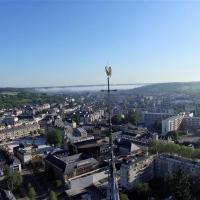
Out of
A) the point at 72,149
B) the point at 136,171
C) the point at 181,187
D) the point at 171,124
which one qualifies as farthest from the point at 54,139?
the point at 181,187

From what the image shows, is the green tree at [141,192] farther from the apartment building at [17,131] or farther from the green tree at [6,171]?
the apartment building at [17,131]

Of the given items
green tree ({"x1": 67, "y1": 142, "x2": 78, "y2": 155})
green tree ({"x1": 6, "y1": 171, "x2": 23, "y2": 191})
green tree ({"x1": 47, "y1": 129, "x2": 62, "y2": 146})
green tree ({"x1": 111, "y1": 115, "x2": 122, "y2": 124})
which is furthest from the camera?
green tree ({"x1": 111, "y1": 115, "x2": 122, "y2": 124})

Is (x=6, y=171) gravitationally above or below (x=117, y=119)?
below

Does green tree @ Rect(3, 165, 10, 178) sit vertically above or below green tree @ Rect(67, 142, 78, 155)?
below

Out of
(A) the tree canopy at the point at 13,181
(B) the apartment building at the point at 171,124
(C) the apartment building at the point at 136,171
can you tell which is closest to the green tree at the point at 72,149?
(A) the tree canopy at the point at 13,181

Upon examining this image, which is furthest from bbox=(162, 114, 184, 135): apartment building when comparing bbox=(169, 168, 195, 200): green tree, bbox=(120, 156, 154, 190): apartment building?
bbox=(169, 168, 195, 200): green tree

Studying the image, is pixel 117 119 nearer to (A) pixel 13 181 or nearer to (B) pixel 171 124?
(B) pixel 171 124

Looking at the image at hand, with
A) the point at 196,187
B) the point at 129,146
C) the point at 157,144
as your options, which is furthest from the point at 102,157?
the point at 196,187

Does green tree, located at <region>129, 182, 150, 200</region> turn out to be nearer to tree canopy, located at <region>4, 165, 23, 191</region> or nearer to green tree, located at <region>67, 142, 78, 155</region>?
tree canopy, located at <region>4, 165, 23, 191</region>

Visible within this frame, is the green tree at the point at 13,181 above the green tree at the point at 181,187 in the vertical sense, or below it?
below

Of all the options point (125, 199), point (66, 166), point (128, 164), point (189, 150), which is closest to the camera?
point (125, 199)

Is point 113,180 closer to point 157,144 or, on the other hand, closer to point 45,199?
point 45,199
